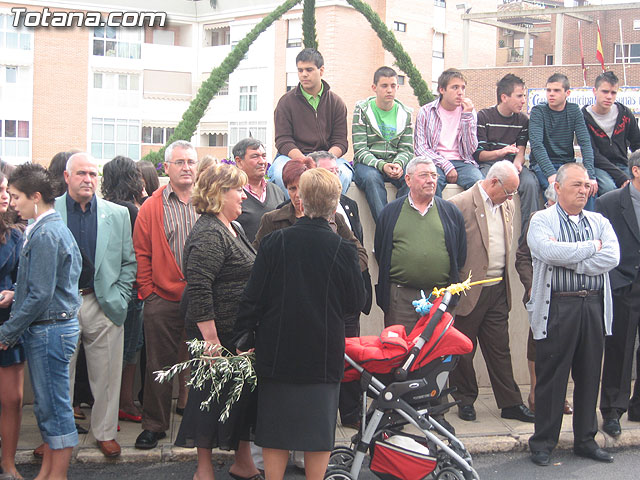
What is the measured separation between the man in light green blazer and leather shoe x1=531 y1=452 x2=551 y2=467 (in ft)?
10.3

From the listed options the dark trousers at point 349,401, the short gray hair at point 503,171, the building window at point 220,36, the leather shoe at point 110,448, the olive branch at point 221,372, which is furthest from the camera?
the building window at point 220,36

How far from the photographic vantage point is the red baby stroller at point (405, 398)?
4945 millimetres

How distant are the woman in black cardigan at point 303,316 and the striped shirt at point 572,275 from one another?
2130mm

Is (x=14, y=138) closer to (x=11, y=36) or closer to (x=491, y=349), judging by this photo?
(x=11, y=36)

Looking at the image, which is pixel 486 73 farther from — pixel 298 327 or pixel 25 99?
pixel 298 327

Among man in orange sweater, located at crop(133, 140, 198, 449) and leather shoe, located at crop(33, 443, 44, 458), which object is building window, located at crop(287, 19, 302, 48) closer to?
man in orange sweater, located at crop(133, 140, 198, 449)

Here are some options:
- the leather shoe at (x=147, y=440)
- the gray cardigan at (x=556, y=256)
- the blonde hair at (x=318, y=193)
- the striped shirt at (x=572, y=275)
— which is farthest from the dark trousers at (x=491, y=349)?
the blonde hair at (x=318, y=193)

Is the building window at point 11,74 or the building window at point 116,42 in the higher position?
the building window at point 116,42

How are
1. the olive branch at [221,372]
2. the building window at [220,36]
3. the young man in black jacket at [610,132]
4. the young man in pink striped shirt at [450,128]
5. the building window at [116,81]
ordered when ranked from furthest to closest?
the building window at [220,36] → the building window at [116,81] → the young man in black jacket at [610,132] → the young man in pink striped shirt at [450,128] → the olive branch at [221,372]

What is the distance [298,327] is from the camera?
4371mm

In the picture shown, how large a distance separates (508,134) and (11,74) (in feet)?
174

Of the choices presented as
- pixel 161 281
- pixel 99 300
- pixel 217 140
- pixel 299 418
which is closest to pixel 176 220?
pixel 161 281

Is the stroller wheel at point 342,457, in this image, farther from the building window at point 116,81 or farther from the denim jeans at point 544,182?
the building window at point 116,81

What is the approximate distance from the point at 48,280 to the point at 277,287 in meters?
1.52
